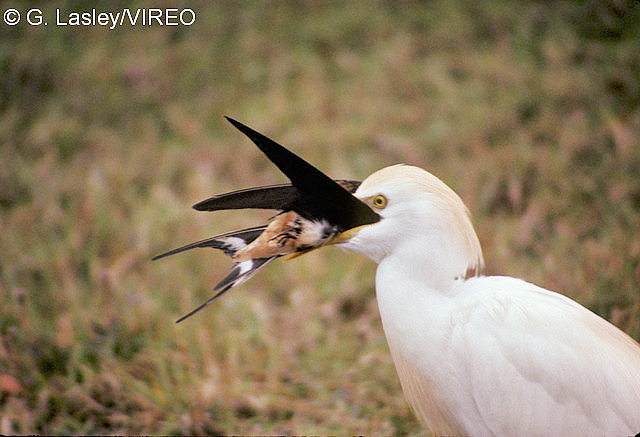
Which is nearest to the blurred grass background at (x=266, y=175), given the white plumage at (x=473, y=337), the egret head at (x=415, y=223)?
the white plumage at (x=473, y=337)

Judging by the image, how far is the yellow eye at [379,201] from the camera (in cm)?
176

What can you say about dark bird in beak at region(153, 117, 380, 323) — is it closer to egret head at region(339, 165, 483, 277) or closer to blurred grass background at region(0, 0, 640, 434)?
egret head at region(339, 165, 483, 277)

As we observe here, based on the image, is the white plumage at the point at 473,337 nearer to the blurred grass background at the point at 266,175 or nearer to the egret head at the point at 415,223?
the egret head at the point at 415,223

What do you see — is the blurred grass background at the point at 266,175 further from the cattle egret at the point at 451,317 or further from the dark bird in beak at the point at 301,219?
the dark bird in beak at the point at 301,219

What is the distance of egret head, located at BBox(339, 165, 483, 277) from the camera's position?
1.73 metres

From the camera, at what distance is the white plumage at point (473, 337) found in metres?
1.73

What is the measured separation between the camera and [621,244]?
3256mm

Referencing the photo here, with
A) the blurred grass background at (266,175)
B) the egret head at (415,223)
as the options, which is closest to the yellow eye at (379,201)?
the egret head at (415,223)

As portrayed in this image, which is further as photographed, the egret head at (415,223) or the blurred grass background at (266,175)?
the blurred grass background at (266,175)

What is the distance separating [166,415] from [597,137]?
2995mm

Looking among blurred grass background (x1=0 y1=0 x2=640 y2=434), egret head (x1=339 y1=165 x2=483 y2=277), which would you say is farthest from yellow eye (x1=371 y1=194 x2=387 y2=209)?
blurred grass background (x1=0 y1=0 x2=640 y2=434)

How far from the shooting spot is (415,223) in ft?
5.69

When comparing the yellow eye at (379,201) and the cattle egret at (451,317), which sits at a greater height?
the yellow eye at (379,201)

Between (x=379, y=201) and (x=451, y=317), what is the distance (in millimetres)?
368
